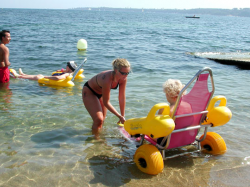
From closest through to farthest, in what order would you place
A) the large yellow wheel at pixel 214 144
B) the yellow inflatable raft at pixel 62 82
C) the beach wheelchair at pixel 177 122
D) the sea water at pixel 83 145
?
the beach wheelchair at pixel 177 122, the sea water at pixel 83 145, the large yellow wheel at pixel 214 144, the yellow inflatable raft at pixel 62 82

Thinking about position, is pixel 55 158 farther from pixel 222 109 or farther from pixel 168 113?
pixel 222 109

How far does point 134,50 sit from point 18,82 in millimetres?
9745

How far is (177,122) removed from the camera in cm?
367

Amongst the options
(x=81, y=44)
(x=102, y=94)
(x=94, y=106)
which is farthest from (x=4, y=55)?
(x=81, y=44)

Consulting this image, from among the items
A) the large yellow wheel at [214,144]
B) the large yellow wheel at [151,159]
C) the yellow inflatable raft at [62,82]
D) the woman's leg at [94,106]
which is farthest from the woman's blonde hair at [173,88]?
the yellow inflatable raft at [62,82]

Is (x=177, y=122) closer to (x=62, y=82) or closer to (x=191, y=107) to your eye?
(x=191, y=107)

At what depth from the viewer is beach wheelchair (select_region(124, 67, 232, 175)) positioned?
3395mm

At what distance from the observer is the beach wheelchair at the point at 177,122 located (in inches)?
134

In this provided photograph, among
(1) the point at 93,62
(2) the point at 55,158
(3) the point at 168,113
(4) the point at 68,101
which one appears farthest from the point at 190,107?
(1) the point at 93,62

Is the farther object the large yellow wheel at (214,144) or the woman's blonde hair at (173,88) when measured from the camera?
the large yellow wheel at (214,144)

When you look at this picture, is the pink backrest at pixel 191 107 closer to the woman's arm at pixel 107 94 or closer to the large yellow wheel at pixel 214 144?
the large yellow wheel at pixel 214 144

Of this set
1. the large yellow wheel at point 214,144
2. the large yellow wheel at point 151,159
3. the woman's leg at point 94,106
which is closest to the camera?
the large yellow wheel at point 151,159

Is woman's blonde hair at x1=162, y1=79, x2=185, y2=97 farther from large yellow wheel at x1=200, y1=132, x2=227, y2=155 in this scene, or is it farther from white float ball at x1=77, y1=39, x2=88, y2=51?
white float ball at x1=77, y1=39, x2=88, y2=51

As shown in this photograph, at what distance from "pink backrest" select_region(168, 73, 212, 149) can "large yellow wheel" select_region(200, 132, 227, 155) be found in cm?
56
